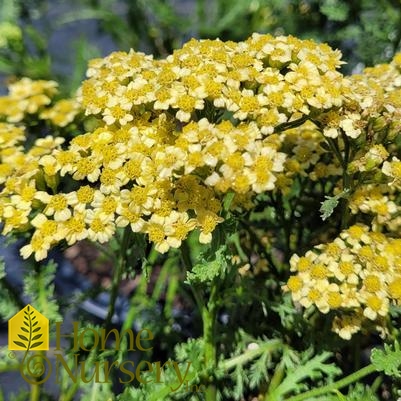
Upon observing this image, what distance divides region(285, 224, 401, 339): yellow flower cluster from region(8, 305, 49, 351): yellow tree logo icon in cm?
51

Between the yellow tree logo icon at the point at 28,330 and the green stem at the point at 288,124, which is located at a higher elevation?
the green stem at the point at 288,124

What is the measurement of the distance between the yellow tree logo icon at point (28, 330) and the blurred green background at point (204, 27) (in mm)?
884

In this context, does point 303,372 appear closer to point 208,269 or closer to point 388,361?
point 388,361

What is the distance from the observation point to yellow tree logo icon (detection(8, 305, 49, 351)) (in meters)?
1.11

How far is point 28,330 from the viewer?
1.12 metres

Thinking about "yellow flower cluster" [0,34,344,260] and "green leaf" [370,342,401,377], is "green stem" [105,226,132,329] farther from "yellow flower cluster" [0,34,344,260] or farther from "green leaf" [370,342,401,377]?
"green leaf" [370,342,401,377]

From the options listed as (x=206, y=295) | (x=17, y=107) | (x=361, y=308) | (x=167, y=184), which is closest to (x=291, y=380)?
(x=361, y=308)

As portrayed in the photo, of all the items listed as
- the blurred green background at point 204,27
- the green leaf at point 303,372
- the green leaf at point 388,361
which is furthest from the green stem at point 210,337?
the blurred green background at point 204,27

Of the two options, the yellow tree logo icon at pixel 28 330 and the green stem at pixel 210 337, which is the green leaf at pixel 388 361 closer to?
the green stem at pixel 210 337

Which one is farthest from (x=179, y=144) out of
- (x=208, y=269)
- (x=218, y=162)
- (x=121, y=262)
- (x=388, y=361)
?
(x=388, y=361)

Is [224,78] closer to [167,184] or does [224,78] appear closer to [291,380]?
[167,184]

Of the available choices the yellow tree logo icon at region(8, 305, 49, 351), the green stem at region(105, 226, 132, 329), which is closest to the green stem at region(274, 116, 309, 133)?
the green stem at region(105, 226, 132, 329)

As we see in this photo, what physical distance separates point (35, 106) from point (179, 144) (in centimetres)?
52

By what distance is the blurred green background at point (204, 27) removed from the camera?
1746 millimetres
